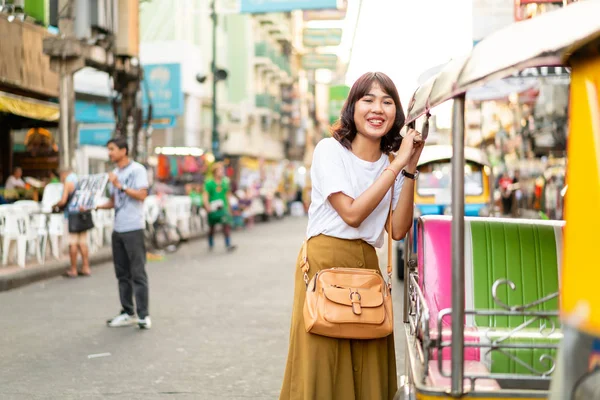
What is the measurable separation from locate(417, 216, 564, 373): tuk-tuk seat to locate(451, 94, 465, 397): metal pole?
2.79 ft

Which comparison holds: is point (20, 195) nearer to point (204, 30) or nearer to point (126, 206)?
point (126, 206)

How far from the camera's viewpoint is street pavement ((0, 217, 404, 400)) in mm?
6844

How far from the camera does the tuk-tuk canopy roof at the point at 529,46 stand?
8.77 ft

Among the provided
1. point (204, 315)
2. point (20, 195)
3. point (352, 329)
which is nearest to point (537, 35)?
point (352, 329)

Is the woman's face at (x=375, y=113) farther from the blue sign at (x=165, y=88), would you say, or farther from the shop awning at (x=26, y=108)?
the blue sign at (x=165, y=88)

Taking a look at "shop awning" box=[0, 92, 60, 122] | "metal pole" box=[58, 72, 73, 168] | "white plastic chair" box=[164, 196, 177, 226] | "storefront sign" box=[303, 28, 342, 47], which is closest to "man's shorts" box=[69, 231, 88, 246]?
"shop awning" box=[0, 92, 60, 122]

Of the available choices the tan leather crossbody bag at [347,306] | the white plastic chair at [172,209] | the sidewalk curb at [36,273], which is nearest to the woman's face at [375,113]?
the tan leather crossbody bag at [347,306]

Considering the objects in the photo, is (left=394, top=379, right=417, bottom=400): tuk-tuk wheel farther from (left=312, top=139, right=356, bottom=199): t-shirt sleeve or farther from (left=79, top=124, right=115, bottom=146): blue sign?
(left=79, top=124, right=115, bottom=146): blue sign

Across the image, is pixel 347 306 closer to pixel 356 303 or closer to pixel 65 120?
pixel 356 303

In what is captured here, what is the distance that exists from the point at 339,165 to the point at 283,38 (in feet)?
234

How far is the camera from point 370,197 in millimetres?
3920

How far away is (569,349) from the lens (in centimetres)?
253

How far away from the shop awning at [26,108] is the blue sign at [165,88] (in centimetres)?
681

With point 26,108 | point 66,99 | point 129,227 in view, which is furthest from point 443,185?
point 26,108
